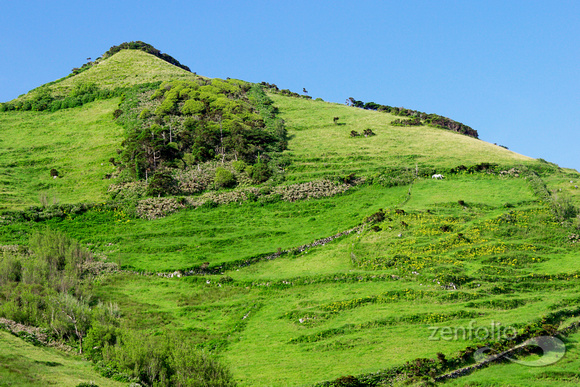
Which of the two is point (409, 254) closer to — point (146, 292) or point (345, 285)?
point (345, 285)

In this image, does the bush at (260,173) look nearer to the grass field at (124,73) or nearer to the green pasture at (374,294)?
the green pasture at (374,294)

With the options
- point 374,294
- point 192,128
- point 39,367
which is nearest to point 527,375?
point 374,294

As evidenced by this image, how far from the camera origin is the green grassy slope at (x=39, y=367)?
28.3 metres

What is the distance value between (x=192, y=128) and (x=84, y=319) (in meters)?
62.6

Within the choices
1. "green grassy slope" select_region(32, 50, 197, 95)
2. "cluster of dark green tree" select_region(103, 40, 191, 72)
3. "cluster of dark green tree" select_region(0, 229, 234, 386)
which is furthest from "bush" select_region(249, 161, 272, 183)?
"cluster of dark green tree" select_region(103, 40, 191, 72)

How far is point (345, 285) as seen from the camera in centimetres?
5453

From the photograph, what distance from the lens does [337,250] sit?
210 feet

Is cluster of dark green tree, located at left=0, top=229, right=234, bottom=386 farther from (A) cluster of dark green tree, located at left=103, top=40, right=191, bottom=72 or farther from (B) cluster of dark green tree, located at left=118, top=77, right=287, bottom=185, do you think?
(A) cluster of dark green tree, located at left=103, top=40, right=191, bottom=72

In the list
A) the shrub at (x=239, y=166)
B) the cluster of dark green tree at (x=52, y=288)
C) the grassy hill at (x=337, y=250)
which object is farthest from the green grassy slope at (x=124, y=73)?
the cluster of dark green tree at (x=52, y=288)

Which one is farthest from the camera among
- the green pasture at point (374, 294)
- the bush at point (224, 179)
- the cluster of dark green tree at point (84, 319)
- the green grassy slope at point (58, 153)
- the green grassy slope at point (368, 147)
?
the green grassy slope at point (368, 147)

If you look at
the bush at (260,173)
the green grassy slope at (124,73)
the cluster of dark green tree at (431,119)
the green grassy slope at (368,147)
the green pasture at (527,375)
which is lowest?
the green pasture at (527,375)

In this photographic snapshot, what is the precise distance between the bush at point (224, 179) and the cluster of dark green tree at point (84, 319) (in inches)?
1041

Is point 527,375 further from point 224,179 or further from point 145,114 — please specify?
point 145,114

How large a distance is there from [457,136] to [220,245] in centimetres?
6767
